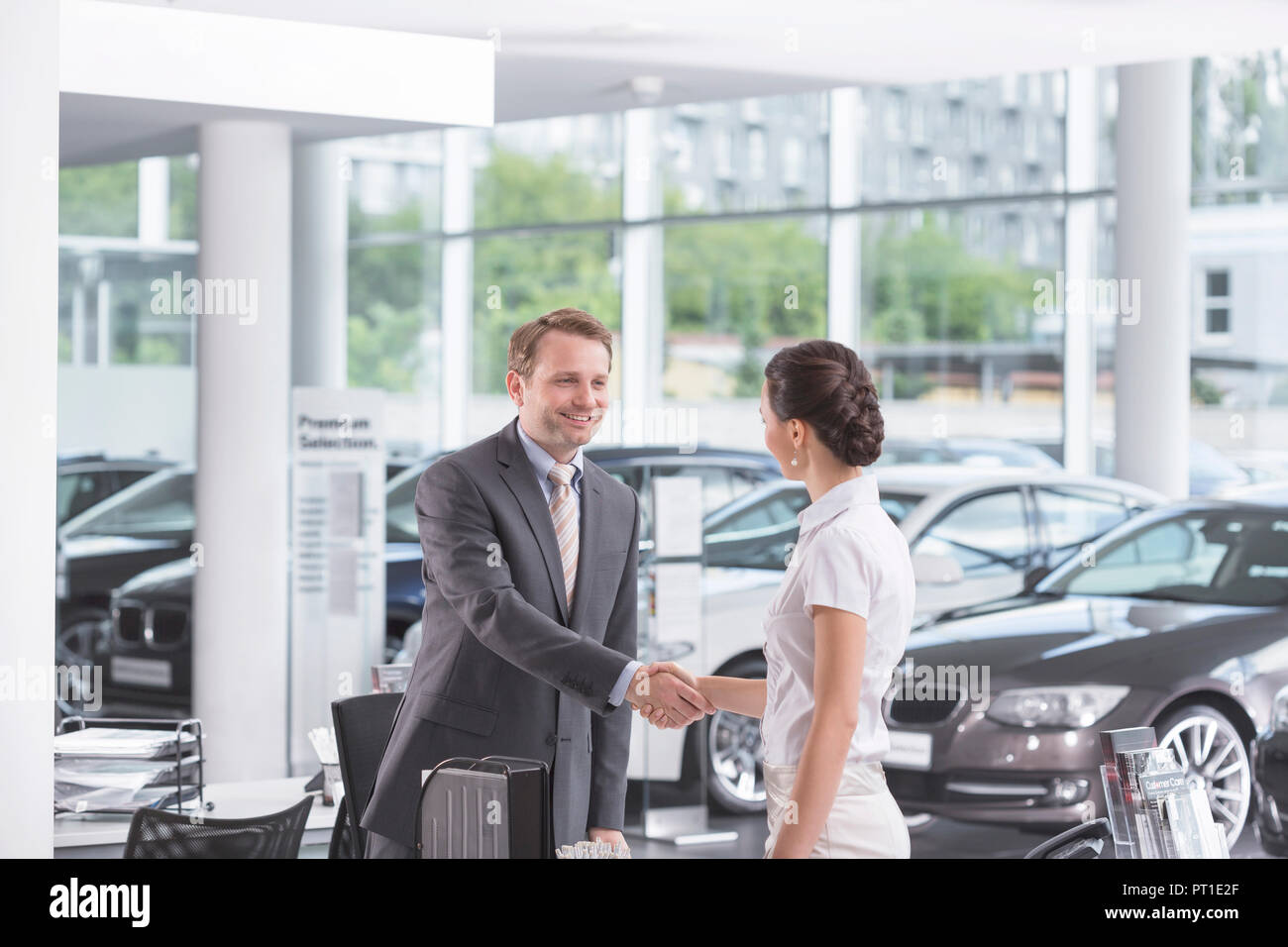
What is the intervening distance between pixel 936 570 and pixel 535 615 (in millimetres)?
3600

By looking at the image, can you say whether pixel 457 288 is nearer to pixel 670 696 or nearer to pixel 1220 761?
pixel 1220 761

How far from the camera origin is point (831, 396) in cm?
225

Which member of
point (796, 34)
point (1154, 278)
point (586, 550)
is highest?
point (796, 34)

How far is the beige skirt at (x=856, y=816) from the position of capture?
7.36 feet

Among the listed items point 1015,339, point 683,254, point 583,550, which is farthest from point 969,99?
point 583,550

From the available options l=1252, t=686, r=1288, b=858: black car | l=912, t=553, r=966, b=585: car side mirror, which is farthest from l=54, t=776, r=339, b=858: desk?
l=1252, t=686, r=1288, b=858: black car

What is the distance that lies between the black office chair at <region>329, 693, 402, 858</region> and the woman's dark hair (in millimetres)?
1289

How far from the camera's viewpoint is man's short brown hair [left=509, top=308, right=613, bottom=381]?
112 inches

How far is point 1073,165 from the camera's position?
10.6 meters

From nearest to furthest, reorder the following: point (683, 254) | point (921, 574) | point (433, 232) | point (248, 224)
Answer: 1. point (921, 574)
2. point (248, 224)
3. point (683, 254)
4. point (433, 232)

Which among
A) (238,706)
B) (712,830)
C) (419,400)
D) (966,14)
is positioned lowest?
(712,830)

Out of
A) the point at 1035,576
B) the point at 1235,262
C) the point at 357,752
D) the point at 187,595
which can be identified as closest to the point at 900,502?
the point at 1035,576

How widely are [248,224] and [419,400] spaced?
25.9 ft

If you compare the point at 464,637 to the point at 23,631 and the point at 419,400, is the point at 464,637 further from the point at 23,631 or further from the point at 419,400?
the point at 419,400
